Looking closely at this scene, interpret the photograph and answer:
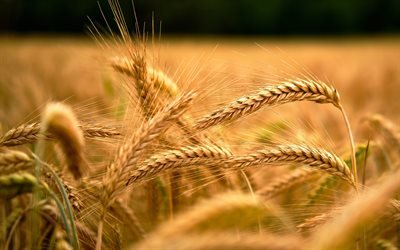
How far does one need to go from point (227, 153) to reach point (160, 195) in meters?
0.44

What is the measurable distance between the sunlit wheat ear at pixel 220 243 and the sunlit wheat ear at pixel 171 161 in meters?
0.30

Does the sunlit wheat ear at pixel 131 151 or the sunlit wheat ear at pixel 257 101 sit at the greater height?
the sunlit wheat ear at pixel 257 101

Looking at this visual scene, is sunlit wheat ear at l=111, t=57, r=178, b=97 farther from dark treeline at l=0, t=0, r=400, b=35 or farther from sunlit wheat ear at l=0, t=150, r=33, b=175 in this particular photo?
dark treeline at l=0, t=0, r=400, b=35

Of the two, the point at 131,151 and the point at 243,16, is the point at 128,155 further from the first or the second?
the point at 243,16

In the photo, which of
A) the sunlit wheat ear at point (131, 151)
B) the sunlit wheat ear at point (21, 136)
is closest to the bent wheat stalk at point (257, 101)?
the sunlit wheat ear at point (131, 151)

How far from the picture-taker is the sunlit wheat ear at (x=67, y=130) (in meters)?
1.13

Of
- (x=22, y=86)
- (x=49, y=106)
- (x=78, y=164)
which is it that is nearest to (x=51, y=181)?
(x=78, y=164)

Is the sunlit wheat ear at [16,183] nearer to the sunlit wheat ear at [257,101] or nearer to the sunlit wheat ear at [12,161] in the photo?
the sunlit wheat ear at [12,161]

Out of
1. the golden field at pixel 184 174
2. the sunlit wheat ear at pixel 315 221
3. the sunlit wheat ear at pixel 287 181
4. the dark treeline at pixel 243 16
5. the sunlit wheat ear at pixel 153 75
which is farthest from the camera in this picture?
the dark treeline at pixel 243 16

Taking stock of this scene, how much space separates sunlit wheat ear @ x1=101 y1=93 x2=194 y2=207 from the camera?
3.66 ft

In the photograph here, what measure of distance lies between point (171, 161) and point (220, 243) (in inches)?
14.3

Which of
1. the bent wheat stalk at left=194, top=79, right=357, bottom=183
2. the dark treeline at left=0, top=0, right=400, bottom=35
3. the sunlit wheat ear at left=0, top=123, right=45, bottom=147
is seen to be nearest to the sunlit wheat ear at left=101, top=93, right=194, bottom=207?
the bent wheat stalk at left=194, top=79, right=357, bottom=183

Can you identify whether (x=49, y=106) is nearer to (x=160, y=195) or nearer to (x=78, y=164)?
(x=78, y=164)

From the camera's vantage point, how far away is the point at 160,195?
163 centimetres
